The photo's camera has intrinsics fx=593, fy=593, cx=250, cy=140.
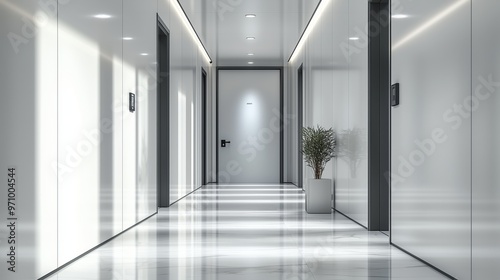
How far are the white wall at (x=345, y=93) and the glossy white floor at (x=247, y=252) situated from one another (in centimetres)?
45

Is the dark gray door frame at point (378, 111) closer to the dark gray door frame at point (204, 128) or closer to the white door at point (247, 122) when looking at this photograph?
the dark gray door frame at point (204, 128)

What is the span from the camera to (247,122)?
56.0 feet

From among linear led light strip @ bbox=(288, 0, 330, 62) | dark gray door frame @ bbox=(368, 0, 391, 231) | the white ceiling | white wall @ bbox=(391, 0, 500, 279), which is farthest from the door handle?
white wall @ bbox=(391, 0, 500, 279)

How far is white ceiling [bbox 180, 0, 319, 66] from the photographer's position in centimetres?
981

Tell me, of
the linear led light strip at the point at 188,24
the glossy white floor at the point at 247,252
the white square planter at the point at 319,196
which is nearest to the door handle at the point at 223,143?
the linear led light strip at the point at 188,24

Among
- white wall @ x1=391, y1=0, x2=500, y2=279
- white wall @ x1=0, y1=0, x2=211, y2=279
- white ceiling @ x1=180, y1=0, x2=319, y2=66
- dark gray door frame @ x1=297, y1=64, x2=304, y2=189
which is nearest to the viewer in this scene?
white wall @ x1=391, y1=0, x2=500, y2=279

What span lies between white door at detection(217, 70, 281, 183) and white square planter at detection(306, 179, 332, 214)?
8.52 metres

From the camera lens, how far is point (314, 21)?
10.8 meters

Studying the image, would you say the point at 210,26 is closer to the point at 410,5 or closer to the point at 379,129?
the point at 379,129

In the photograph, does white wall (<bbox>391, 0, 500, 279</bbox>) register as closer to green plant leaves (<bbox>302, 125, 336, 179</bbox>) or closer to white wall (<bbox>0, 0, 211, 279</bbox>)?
white wall (<bbox>0, 0, 211, 279</bbox>)

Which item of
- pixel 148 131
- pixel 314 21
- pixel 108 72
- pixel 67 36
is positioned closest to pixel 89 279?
pixel 67 36

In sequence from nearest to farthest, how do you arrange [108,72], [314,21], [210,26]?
[108,72] → [314,21] → [210,26]

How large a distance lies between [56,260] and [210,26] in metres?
7.94

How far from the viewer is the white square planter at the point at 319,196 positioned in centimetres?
841
